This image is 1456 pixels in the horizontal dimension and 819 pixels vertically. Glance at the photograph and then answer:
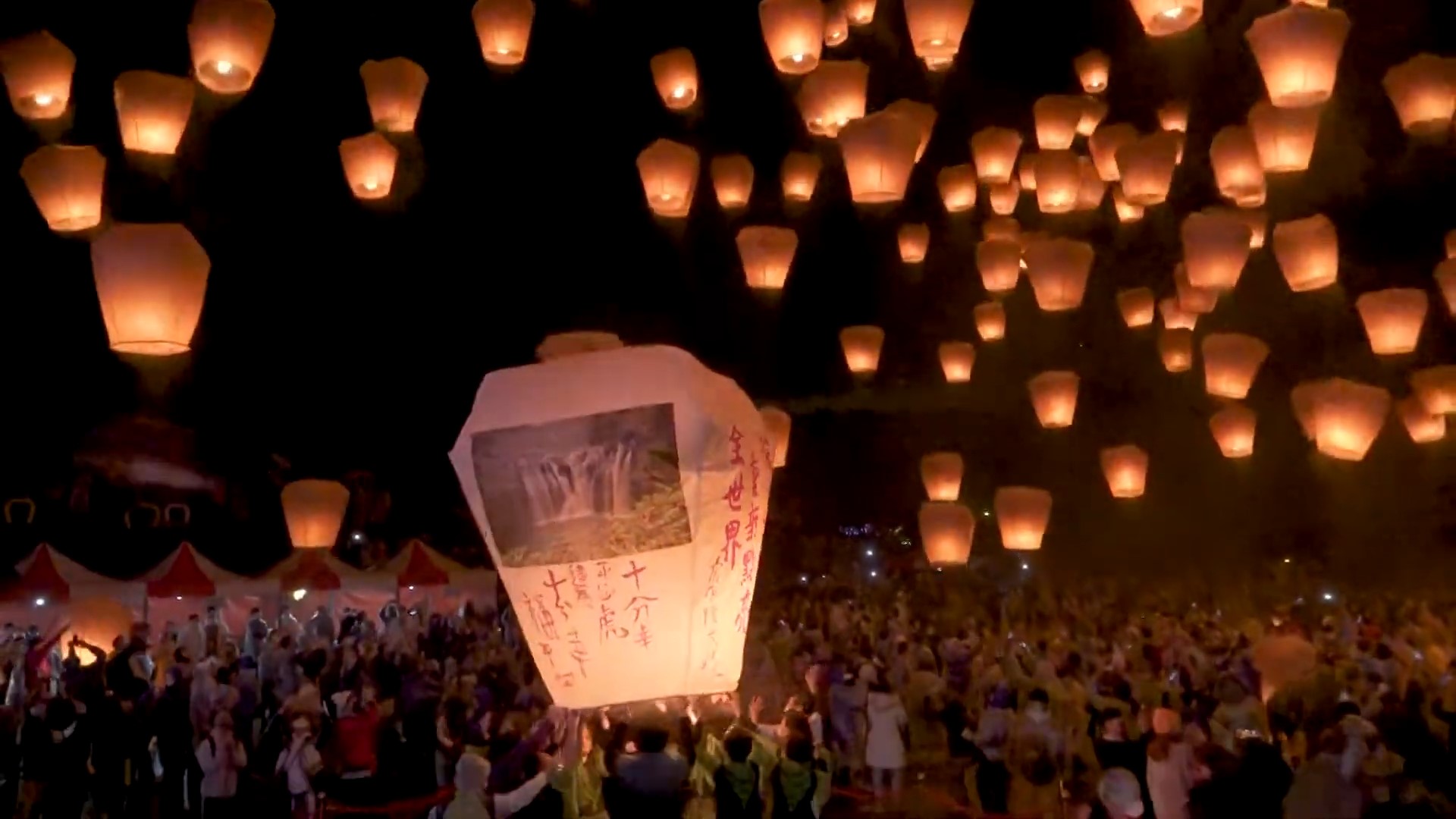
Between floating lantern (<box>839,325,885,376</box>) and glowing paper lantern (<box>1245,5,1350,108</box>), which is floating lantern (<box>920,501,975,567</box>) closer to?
floating lantern (<box>839,325,885,376</box>)

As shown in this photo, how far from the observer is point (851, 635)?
15.4m

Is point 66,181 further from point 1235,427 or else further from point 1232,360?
point 1235,427

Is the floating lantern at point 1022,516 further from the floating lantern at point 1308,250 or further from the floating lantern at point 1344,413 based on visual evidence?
the floating lantern at point 1308,250

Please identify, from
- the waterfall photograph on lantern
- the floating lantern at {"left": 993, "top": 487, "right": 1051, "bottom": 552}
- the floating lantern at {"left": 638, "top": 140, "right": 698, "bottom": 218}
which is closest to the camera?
the waterfall photograph on lantern

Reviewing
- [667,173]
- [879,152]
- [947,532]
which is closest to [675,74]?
[667,173]

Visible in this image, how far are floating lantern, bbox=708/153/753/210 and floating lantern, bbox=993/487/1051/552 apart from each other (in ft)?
12.4

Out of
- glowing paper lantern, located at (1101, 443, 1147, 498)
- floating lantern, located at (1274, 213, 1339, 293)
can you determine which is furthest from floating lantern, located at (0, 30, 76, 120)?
glowing paper lantern, located at (1101, 443, 1147, 498)

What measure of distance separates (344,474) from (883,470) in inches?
471

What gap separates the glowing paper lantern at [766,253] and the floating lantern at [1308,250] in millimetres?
3928

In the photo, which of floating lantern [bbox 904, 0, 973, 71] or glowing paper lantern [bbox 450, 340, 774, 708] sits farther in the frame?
floating lantern [bbox 904, 0, 973, 71]

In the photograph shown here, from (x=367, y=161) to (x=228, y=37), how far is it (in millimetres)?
2553

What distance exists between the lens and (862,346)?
13.5 meters

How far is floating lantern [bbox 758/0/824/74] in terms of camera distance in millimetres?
9016

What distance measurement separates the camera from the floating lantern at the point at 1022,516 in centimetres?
1212
